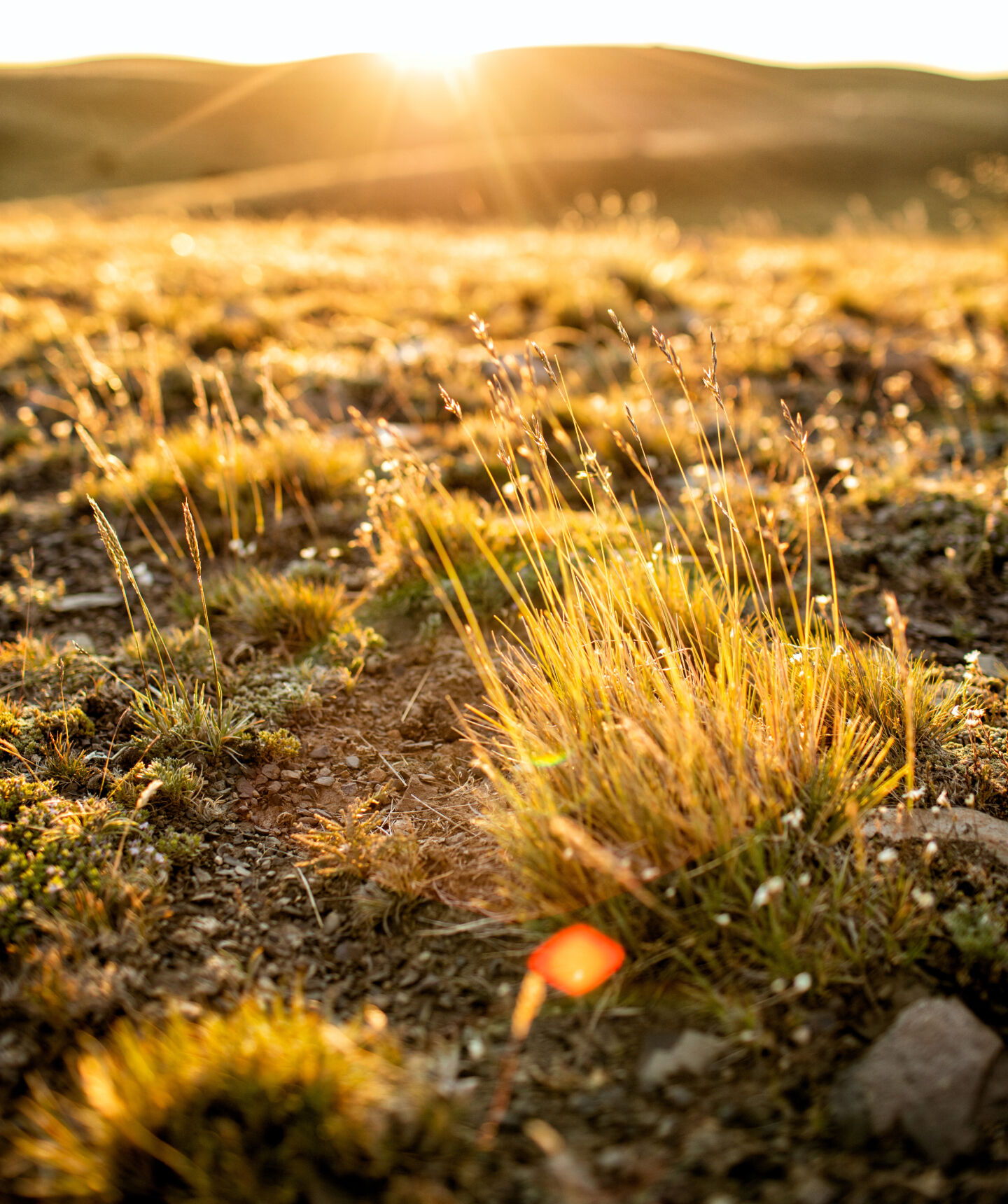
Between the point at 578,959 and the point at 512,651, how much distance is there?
1.15 meters

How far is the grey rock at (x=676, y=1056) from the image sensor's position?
1769mm

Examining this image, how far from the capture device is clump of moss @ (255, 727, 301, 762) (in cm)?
293

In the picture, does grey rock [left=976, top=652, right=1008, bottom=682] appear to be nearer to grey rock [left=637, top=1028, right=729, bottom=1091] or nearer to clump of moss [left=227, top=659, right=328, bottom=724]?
grey rock [left=637, top=1028, right=729, bottom=1091]

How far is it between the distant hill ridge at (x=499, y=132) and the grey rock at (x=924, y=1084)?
25294mm

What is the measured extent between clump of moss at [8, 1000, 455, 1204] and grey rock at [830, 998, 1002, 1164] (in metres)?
0.90

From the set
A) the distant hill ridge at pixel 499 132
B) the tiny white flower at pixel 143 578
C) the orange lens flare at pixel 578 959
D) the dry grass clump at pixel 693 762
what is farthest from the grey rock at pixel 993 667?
the distant hill ridge at pixel 499 132

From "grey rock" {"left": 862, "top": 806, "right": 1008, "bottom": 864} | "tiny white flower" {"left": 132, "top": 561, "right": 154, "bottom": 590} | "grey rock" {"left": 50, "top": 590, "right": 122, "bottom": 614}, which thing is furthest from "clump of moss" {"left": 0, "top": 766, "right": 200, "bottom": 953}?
"grey rock" {"left": 862, "top": 806, "right": 1008, "bottom": 864}

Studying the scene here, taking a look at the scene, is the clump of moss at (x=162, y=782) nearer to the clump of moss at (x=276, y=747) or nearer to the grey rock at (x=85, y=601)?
the clump of moss at (x=276, y=747)

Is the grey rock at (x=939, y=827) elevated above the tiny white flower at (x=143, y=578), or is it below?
below

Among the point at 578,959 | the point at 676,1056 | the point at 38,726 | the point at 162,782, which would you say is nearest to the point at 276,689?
the point at 162,782

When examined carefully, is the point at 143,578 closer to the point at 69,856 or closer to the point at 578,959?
the point at 69,856

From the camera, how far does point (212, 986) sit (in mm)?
2033

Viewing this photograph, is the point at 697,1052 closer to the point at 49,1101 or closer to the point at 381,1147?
the point at 381,1147

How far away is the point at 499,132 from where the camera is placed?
50906 millimetres
